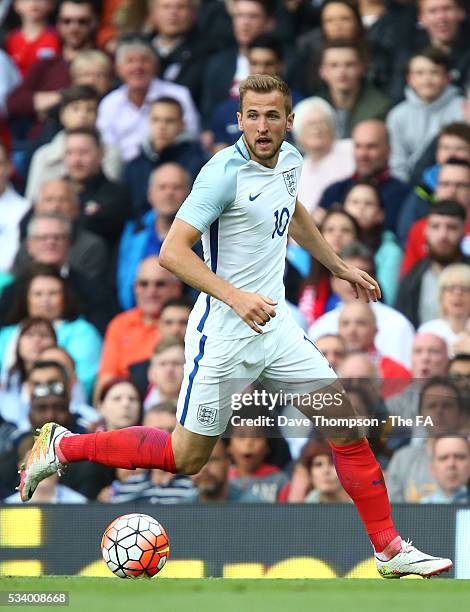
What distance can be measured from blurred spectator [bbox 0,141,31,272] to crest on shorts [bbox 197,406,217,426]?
5.28 metres

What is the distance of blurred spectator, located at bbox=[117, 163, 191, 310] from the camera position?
11.0 m

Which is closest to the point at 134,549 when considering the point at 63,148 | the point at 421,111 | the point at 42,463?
the point at 42,463

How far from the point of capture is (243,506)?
320 inches

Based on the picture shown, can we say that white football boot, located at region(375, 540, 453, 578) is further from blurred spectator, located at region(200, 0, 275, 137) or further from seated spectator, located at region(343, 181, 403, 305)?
blurred spectator, located at region(200, 0, 275, 137)

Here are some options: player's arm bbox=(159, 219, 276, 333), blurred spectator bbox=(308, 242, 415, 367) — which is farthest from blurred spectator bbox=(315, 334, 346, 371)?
player's arm bbox=(159, 219, 276, 333)

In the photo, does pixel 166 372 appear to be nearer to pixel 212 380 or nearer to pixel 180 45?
pixel 212 380

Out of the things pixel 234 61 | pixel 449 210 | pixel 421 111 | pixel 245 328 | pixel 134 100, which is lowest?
pixel 245 328

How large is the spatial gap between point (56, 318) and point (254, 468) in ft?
7.13

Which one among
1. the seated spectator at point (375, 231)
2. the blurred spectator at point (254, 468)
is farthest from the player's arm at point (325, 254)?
the seated spectator at point (375, 231)

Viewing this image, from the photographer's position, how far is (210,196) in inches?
243

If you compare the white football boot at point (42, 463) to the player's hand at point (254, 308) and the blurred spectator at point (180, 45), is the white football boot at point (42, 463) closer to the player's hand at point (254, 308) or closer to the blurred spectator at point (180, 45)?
the player's hand at point (254, 308)

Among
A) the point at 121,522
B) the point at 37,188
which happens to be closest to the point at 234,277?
the point at 121,522

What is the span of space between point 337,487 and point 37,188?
432 centimetres

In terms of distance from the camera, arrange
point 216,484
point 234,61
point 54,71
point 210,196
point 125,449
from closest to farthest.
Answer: point 210,196
point 125,449
point 216,484
point 234,61
point 54,71
